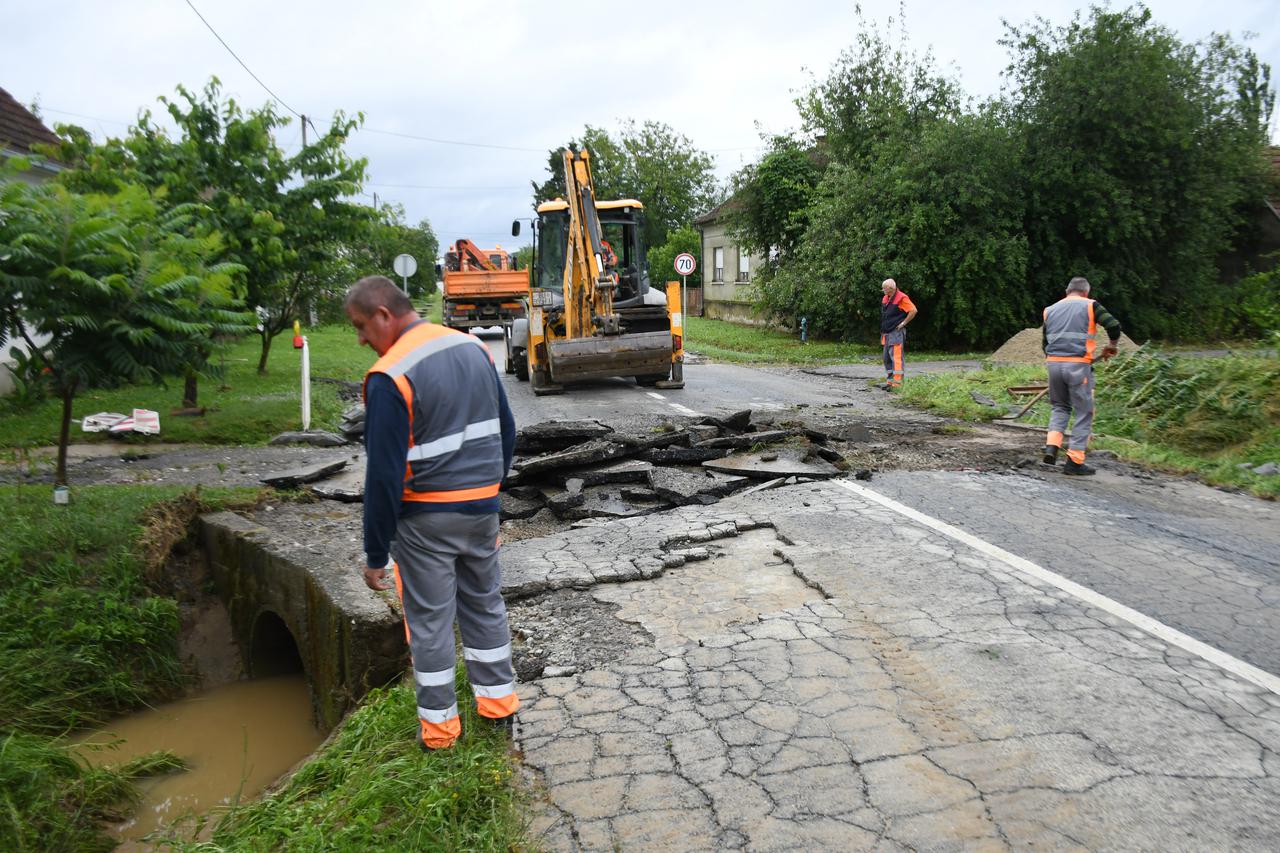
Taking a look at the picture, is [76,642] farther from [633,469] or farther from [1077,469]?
[1077,469]

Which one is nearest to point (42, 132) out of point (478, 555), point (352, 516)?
point (352, 516)

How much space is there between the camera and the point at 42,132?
1584cm

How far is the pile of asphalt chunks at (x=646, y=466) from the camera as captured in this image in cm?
723

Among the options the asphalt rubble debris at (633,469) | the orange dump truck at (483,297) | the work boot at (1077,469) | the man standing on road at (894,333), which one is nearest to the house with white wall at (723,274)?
the orange dump truck at (483,297)

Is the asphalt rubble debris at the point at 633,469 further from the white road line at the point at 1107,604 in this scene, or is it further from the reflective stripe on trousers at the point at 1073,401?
the reflective stripe on trousers at the point at 1073,401

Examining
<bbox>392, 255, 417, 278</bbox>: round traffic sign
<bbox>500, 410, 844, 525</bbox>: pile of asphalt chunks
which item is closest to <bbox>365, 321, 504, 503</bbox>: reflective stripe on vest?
<bbox>500, 410, 844, 525</bbox>: pile of asphalt chunks

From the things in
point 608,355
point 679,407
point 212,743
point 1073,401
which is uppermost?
point 608,355

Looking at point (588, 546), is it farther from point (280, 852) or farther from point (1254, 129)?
point (1254, 129)

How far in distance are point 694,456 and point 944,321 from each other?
1659cm

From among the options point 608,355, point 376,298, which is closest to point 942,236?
point 608,355

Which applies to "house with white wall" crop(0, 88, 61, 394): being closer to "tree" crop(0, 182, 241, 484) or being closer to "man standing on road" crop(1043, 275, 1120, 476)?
"tree" crop(0, 182, 241, 484)

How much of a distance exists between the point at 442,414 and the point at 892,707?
2.08m

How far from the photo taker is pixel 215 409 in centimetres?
1230

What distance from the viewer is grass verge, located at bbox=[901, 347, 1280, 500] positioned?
28.5 feet
